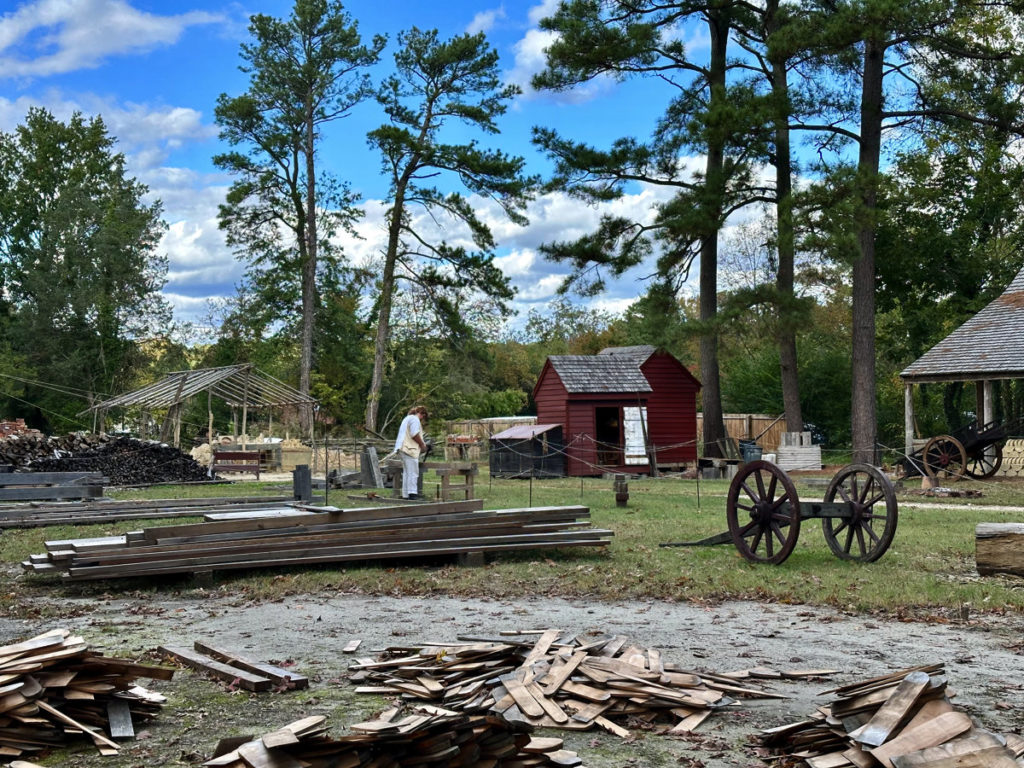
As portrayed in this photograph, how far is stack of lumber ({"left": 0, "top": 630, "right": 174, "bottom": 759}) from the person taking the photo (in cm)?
538

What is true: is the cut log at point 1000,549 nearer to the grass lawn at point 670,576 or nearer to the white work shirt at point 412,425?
the grass lawn at point 670,576

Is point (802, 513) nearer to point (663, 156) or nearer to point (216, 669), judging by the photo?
point (216, 669)

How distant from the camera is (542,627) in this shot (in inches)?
342

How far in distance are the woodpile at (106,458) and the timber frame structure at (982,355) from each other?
62.4ft

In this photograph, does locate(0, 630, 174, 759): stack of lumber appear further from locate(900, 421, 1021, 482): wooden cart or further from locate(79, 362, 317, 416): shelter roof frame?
locate(79, 362, 317, 416): shelter roof frame

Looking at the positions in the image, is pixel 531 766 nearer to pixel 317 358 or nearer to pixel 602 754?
pixel 602 754

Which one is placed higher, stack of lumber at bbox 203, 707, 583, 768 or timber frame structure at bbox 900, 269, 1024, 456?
timber frame structure at bbox 900, 269, 1024, 456

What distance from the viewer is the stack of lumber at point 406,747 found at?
15.4 ft

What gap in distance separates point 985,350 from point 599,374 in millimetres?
11294

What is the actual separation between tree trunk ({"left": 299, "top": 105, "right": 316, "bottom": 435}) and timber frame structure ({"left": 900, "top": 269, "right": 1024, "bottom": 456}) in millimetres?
23173

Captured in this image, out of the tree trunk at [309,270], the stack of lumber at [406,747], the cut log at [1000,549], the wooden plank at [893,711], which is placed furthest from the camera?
the tree trunk at [309,270]

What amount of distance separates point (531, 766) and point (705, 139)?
25923 millimetres

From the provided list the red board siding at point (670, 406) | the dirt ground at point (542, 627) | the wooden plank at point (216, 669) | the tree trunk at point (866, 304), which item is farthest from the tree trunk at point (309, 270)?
the wooden plank at point (216, 669)

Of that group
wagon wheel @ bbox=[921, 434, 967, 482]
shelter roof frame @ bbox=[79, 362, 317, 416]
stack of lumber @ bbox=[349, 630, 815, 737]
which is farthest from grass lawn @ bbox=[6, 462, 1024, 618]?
shelter roof frame @ bbox=[79, 362, 317, 416]
